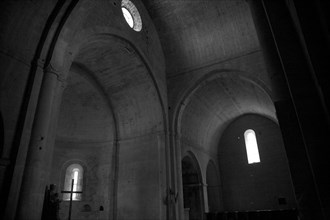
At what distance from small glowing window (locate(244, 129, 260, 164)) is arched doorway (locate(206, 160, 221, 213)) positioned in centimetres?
287

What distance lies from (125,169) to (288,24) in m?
10.8

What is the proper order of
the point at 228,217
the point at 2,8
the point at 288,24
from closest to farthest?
the point at 288,24 → the point at 2,8 → the point at 228,217

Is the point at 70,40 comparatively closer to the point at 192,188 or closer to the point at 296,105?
the point at 296,105

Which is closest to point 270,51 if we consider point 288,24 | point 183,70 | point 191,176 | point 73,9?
point 288,24

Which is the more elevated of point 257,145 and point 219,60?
point 219,60

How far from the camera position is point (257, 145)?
19.4 meters

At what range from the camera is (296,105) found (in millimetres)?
3480

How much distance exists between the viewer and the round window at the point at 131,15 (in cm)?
1166

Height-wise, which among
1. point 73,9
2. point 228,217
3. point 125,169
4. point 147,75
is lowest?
point 228,217

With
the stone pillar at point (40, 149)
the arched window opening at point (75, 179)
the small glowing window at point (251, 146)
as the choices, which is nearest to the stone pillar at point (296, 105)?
the stone pillar at point (40, 149)

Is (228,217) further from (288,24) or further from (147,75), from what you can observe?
(288,24)

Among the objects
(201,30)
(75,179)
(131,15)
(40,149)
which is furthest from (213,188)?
(40,149)

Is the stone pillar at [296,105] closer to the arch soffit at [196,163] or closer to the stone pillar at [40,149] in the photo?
the stone pillar at [40,149]

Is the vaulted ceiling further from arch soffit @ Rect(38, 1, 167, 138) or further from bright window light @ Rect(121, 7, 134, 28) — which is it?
arch soffit @ Rect(38, 1, 167, 138)
